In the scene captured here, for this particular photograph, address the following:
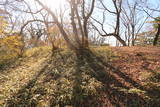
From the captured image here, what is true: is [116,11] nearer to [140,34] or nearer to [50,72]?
[50,72]

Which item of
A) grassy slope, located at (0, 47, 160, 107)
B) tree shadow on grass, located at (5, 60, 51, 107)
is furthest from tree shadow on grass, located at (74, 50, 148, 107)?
tree shadow on grass, located at (5, 60, 51, 107)

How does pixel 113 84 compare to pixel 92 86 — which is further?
pixel 113 84

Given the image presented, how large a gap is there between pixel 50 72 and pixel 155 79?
3858 mm

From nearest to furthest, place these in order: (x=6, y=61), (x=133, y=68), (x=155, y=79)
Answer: (x=155, y=79), (x=133, y=68), (x=6, y=61)

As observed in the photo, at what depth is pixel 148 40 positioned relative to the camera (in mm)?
23156

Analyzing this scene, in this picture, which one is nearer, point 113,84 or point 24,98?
point 24,98

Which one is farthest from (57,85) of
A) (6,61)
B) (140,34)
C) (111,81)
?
(140,34)

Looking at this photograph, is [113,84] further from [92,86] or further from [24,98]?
[24,98]

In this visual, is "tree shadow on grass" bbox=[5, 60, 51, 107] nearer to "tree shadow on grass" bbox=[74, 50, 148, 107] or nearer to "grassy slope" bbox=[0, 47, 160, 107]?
"grassy slope" bbox=[0, 47, 160, 107]

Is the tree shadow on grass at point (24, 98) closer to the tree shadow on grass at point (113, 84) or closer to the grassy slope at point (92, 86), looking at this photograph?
the grassy slope at point (92, 86)

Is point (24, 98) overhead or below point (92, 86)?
below

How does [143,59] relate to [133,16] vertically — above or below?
below

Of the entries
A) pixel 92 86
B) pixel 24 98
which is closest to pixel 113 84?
pixel 92 86

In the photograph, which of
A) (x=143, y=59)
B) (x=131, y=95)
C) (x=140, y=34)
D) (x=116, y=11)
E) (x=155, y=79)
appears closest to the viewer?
(x=131, y=95)
